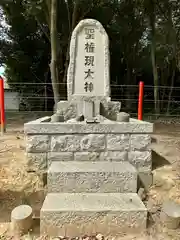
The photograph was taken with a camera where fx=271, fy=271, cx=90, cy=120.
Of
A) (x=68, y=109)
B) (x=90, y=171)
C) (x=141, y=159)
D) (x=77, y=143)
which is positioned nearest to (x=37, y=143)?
(x=77, y=143)

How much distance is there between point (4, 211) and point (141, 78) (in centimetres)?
954

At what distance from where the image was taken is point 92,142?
3117 millimetres

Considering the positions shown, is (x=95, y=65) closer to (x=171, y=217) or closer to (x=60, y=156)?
(x=60, y=156)

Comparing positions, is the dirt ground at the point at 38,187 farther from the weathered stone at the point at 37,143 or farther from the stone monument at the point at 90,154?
the weathered stone at the point at 37,143

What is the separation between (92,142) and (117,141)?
289mm

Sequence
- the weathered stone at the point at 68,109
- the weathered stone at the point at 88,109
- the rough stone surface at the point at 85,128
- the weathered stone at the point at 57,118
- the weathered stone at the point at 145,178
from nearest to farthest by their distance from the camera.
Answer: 1. the rough stone surface at the point at 85,128
2. the weathered stone at the point at 145,178
3. the weathered stone at the point at 57,118
4. the weathered stone at the point at 88,109
5. the weathered stone at the point at 68,109

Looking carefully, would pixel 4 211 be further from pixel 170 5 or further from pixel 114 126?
pixel 170 5

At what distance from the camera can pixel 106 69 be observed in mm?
3732

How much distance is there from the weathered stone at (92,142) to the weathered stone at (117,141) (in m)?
0.07

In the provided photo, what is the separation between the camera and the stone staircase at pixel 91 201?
84.5 inches

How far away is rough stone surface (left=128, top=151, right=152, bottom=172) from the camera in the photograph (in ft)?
10.4

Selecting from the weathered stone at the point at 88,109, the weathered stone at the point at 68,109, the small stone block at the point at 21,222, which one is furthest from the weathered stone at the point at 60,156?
the small stone block at the point at 21,222

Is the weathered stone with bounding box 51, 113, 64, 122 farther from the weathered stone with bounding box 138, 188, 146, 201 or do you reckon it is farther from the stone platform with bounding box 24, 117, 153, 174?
the weathered stone with bounding box 138, 188, 146, 201

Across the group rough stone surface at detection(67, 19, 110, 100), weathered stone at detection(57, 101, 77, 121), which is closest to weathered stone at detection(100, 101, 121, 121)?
rough stone surface at detection(67, 19, 110, 100)
